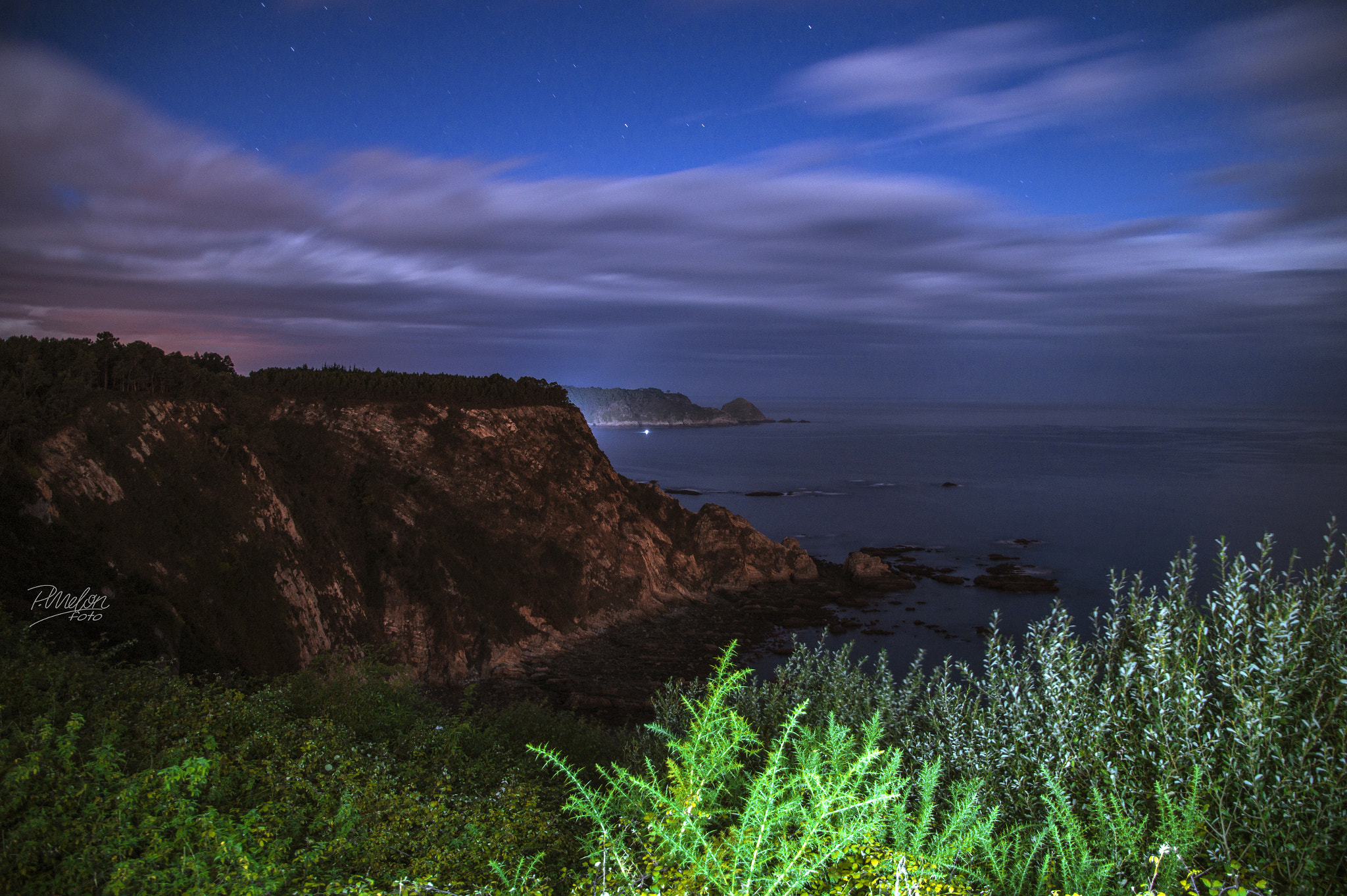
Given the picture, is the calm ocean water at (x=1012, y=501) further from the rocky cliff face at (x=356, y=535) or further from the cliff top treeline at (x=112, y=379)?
the cliff top treeline at (x=112, y=379)

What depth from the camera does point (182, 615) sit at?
57.6ft

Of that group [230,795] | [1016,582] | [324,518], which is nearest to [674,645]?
[324,518]

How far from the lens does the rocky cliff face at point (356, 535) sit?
56.2ft

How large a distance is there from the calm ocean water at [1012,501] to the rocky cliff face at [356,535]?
31.4 ft

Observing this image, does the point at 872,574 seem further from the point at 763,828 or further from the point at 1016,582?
the point at 763,828

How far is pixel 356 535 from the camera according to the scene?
28625 mm

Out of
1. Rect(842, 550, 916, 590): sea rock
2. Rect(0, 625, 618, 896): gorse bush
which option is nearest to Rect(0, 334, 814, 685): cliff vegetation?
Rect(842, 550, 916, 590): sea rock

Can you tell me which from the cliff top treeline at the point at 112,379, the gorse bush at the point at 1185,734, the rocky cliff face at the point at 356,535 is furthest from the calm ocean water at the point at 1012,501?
the cliff top treeline at the point at 112,379

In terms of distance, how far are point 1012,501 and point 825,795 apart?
258ft

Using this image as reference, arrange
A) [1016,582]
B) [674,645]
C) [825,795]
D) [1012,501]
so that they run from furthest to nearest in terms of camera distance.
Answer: [1012,501] < [1016,582] < [674,645] < [825,795]

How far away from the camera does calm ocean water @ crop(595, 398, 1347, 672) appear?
41.8m

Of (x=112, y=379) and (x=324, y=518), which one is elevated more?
(x=112, y=379)

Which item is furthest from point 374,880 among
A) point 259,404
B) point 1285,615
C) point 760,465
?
point 760,465

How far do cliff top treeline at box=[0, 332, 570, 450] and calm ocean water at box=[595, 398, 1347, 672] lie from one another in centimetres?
2274
